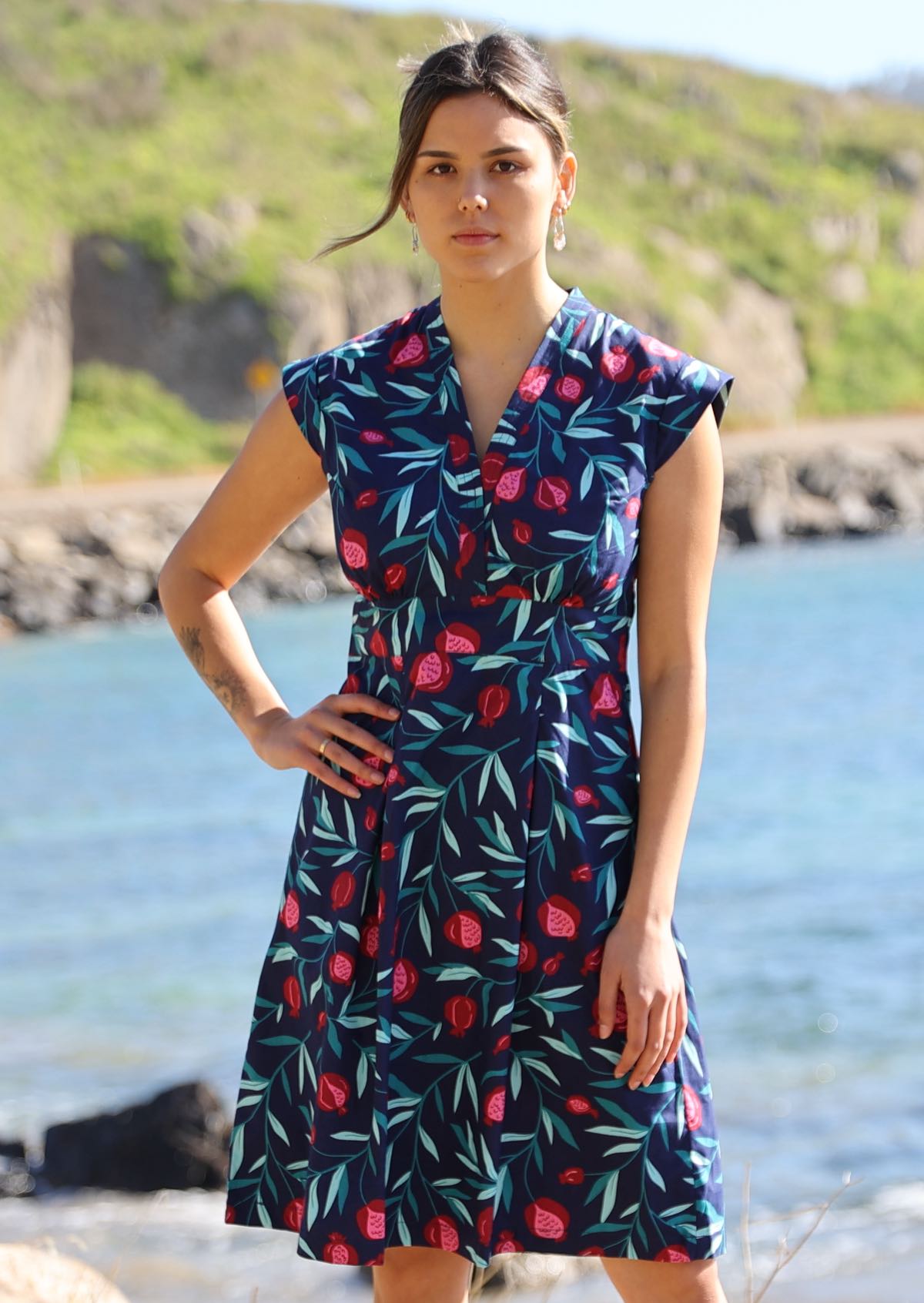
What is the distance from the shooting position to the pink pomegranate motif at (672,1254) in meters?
1.95

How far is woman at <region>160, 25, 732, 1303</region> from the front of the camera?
1.98m

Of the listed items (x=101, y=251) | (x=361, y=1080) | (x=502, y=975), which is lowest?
(x=361, y=1080)

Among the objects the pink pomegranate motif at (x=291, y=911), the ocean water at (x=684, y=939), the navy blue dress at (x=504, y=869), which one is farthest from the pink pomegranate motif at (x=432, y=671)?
the ocean water at (x=684, y=939)

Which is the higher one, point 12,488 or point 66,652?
point 12,488

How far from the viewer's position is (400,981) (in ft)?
6.61

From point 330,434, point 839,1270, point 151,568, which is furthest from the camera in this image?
point 151,568

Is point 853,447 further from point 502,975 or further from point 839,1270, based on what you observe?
point 502,975

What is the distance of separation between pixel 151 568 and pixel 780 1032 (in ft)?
54.4

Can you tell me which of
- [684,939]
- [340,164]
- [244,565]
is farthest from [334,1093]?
[340,164]

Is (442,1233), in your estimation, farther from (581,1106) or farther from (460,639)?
(460,639)

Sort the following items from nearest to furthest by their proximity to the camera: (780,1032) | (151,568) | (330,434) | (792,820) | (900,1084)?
(330,434), (900,1084), (780,1032), (792,820), (151,568)

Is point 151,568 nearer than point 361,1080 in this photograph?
No

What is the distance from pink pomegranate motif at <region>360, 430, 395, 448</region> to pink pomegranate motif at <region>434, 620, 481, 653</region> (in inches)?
9.2

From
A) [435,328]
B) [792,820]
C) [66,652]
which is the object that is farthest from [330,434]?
[66,652]
